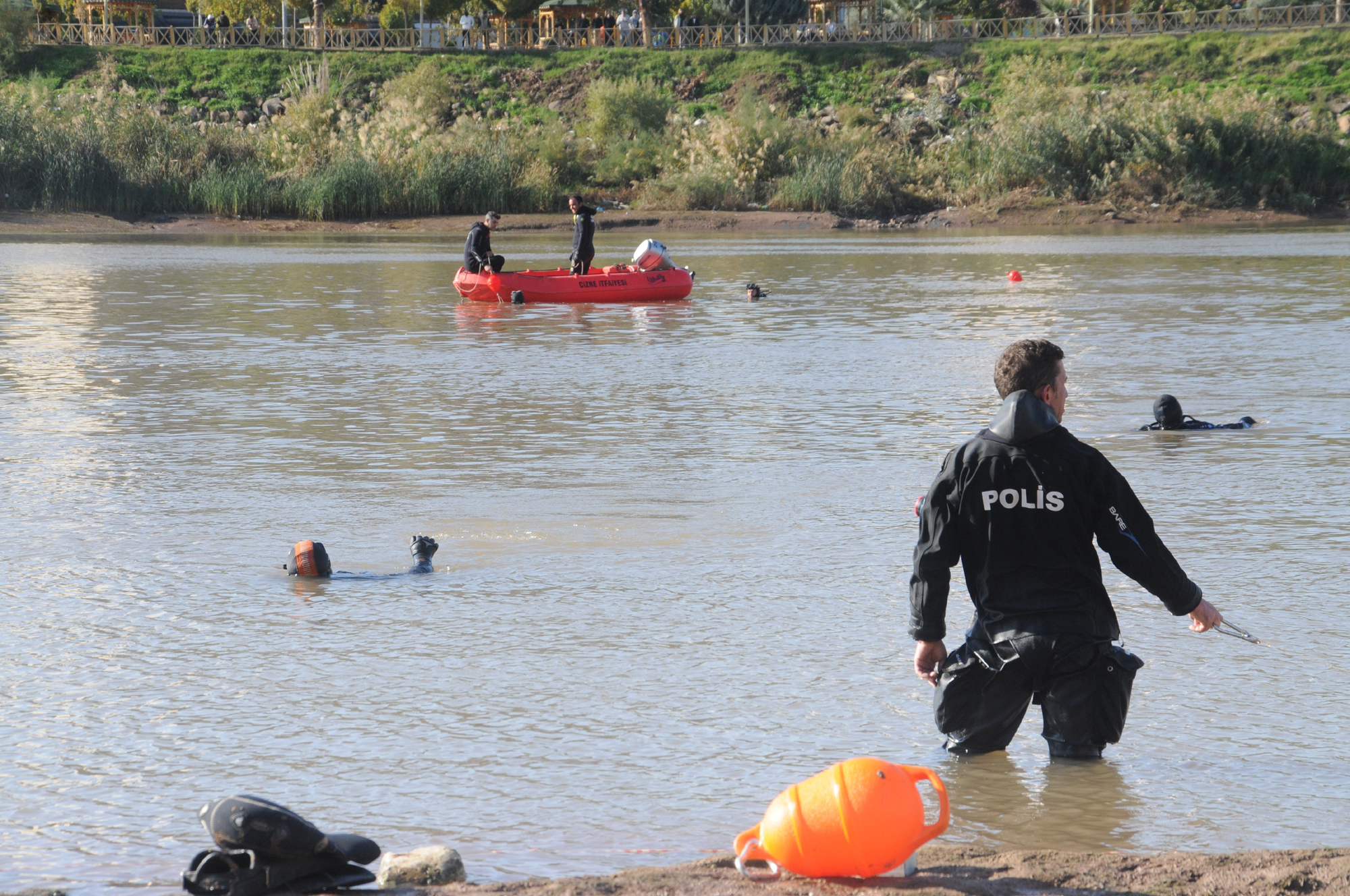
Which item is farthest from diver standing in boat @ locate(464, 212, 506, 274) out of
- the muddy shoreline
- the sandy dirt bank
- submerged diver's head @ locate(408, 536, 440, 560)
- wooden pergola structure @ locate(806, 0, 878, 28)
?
wooden pergola structure @ locate(806, 0, 878, 28)

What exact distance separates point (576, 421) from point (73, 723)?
7.19 meters

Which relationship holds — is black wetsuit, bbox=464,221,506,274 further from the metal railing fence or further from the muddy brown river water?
the metal railing fence

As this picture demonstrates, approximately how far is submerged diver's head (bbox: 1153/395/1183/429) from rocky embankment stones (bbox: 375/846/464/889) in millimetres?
8377

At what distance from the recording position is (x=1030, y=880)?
402cm

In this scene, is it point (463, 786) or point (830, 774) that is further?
point (463, 786)

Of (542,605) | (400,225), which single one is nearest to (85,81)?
(400,225)

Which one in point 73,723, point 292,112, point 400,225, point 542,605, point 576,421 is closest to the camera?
point 73,723

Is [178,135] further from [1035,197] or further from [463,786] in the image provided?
[463,786]

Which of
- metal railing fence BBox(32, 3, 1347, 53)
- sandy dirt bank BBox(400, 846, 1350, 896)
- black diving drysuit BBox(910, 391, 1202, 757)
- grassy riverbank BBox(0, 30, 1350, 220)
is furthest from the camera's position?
metal railing fence BBox(32, 3, 1347, 53)

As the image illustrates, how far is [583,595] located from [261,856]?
330 centimetres

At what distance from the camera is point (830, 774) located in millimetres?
4125

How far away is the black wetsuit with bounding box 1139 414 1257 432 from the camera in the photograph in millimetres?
11445

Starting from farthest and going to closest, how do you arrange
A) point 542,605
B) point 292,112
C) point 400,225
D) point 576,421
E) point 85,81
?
point 85,81 < point 292,112 < point 400,225 < point 576,421 < point 542,605

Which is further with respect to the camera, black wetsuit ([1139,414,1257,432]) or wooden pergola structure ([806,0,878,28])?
wooden pergola structure ([806,0,878,28])
